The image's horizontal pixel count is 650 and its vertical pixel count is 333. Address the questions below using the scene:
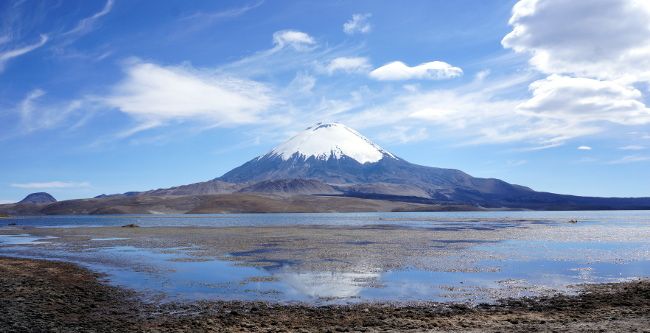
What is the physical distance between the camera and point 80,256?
129 ft

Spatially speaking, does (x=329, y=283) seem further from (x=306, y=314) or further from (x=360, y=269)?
(x=306, y=314)

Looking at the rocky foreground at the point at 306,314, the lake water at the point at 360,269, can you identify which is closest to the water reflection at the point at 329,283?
the lake water at the point at 360,269

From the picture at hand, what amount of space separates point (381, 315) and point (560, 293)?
9.17 m

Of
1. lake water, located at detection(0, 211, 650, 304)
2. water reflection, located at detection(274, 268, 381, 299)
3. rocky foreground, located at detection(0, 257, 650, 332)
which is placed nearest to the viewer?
rocky foreground, located at detection(0, 257, 650, 332)

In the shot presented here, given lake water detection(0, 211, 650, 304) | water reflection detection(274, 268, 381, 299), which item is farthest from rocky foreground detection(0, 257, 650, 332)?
water reflection detection(274, 268, 381, 299)

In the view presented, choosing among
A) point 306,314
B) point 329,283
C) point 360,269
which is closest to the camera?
point 306,314

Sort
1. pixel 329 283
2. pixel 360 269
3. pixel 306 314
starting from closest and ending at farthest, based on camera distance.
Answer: pixel 306 314
pixel 329 283
pixel 360 269

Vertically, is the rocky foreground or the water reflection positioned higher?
the rocky foreground

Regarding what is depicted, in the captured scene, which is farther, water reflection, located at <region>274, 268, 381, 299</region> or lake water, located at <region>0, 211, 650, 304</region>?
lake water, located at <region>0, 211, 650, 304</region>

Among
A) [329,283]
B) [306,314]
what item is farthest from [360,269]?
[306,314]

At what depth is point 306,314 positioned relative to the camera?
59.3 feet

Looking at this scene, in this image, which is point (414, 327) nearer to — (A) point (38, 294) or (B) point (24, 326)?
(B) point (24, 326)

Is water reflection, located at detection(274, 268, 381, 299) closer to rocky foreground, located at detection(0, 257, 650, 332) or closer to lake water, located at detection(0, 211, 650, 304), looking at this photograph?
lake water, located at detection(0, 211, 650, 304)

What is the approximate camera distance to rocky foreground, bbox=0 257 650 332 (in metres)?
15.7
